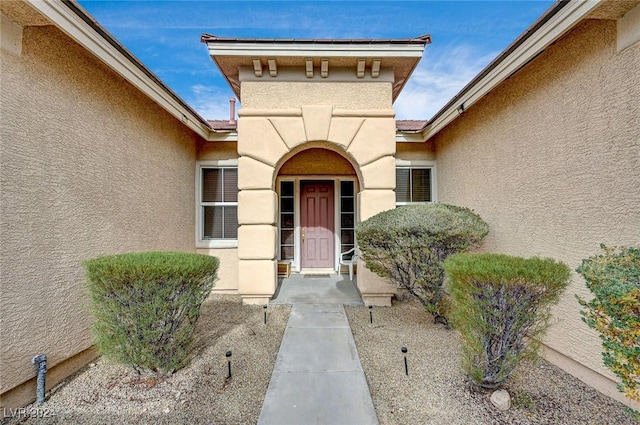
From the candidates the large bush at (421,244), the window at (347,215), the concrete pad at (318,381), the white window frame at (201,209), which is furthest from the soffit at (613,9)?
the white window frame at (201,209)

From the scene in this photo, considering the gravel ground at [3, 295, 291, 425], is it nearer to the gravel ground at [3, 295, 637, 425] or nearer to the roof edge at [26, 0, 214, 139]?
the gravel ground at [3, 295, 637, 425]

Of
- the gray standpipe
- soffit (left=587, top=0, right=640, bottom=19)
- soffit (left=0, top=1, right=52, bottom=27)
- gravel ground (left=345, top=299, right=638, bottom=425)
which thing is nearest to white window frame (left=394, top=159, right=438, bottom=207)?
gravel ground (left=345, top=299, right=638, bottom=425)

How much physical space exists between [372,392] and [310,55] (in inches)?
221

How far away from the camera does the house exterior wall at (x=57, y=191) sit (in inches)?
117

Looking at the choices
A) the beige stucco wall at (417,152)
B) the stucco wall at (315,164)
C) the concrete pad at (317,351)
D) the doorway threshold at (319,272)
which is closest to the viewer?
the concrete pad at (317,351)

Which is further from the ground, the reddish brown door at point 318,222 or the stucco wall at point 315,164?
the stucco wall at point 315,164

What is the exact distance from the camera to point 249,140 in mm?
5941

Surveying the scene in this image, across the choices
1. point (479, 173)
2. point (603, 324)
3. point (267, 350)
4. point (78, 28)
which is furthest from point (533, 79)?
point (78, 28)

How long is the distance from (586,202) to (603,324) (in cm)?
167

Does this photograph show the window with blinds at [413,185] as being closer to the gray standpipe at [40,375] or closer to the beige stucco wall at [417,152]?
the beige stucco wall at [417,152]

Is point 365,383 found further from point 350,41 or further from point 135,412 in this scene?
point 350,41

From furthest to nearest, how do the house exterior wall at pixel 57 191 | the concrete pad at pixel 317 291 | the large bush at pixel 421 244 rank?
the concrete pad at pixel 317 291 < the large bush at pixel 421 244 < the house exterior wall at pixel 57 191

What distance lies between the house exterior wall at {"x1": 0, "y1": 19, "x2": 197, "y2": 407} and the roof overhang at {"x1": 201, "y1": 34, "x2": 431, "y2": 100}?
1939mm

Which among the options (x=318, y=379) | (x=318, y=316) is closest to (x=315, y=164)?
(x=318, y=316)
